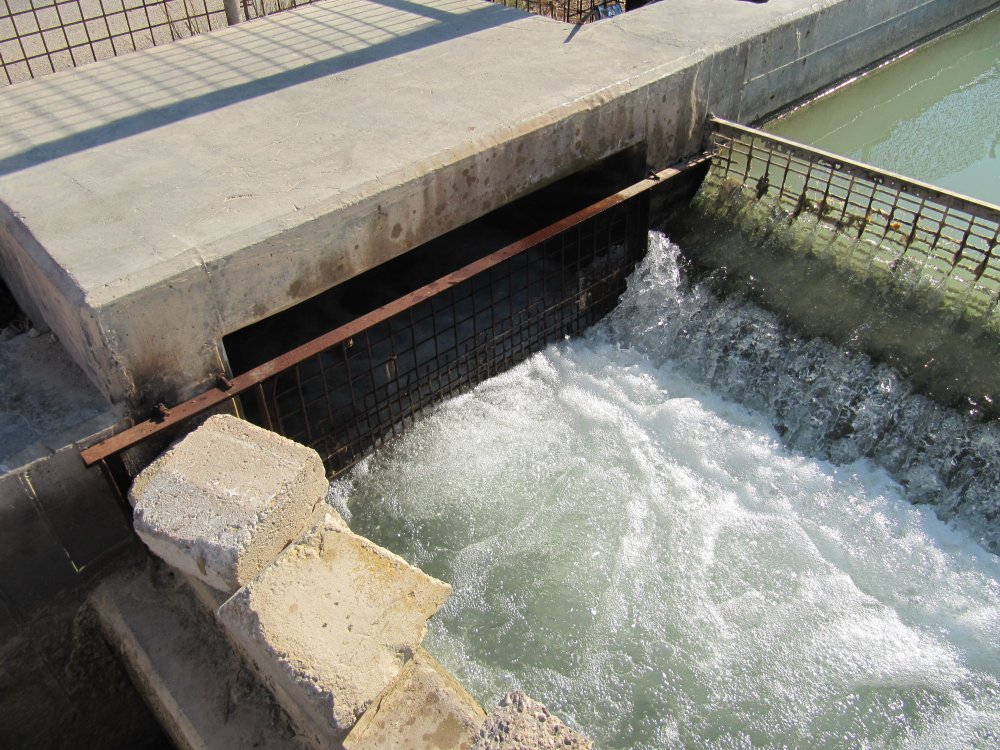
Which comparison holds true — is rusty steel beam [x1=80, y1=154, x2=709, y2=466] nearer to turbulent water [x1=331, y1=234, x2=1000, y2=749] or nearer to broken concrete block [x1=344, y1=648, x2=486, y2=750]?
turbulent water [x1=331, y1=234, x2=1000, y2=749]

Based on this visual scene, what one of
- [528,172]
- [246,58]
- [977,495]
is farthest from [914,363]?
[246,58]

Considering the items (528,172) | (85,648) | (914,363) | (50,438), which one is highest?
(528,172)

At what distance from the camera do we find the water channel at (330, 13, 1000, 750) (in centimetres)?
364

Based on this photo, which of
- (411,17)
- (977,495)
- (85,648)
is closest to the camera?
(85,648)

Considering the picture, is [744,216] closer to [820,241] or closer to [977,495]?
[820,241]

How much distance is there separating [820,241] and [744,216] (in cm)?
52

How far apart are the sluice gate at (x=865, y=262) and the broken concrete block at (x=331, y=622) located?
3.01m

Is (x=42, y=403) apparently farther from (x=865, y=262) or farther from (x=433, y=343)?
(x=865, y=262)

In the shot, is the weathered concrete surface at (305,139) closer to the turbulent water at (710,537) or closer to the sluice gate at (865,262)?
the sluice gate at (865,262)

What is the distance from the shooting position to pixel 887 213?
5.18 metres

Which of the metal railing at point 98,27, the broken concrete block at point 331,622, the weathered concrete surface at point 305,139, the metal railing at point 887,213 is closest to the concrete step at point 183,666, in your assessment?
the broken concrete block at point 331,622

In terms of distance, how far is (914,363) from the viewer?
4551mm

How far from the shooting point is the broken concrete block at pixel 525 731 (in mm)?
2314

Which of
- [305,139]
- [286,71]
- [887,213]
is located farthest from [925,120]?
[305,139]
